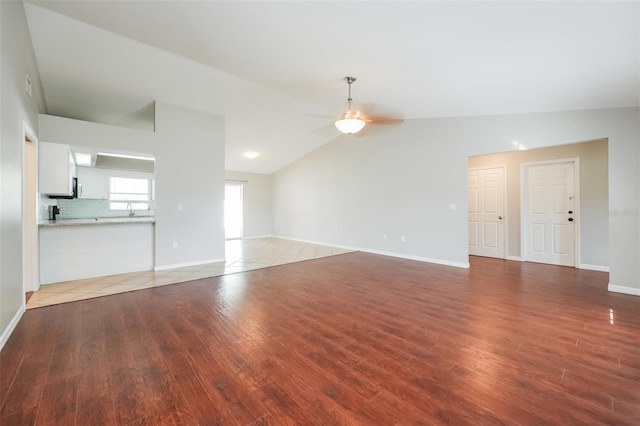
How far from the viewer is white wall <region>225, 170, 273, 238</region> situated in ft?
31.1

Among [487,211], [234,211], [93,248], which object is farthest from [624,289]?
[234,211]

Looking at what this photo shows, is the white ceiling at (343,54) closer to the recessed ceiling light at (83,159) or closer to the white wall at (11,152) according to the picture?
the white wall at (11,152)

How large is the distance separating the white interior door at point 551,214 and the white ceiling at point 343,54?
1.93 metres

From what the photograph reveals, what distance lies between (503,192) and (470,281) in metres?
2.79

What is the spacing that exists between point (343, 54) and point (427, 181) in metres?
3.42

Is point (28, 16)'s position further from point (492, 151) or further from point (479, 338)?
point (492, 151)

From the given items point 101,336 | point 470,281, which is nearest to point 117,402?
point 101,336

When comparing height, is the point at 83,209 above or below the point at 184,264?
above

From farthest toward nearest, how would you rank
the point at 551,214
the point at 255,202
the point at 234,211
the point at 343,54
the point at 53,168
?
the point at 255,202 → the point at 234,211 → the point at 551,214 → the point at 53,168 → the point at 343,54

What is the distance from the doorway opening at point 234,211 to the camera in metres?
9.45

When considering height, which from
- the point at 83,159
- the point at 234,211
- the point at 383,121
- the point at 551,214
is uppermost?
the point at 383,121

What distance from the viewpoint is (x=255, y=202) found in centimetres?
975

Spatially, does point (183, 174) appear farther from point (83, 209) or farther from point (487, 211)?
point (487, 211)

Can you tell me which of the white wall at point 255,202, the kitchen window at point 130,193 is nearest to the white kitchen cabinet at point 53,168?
the kitchen window at point 130,193
